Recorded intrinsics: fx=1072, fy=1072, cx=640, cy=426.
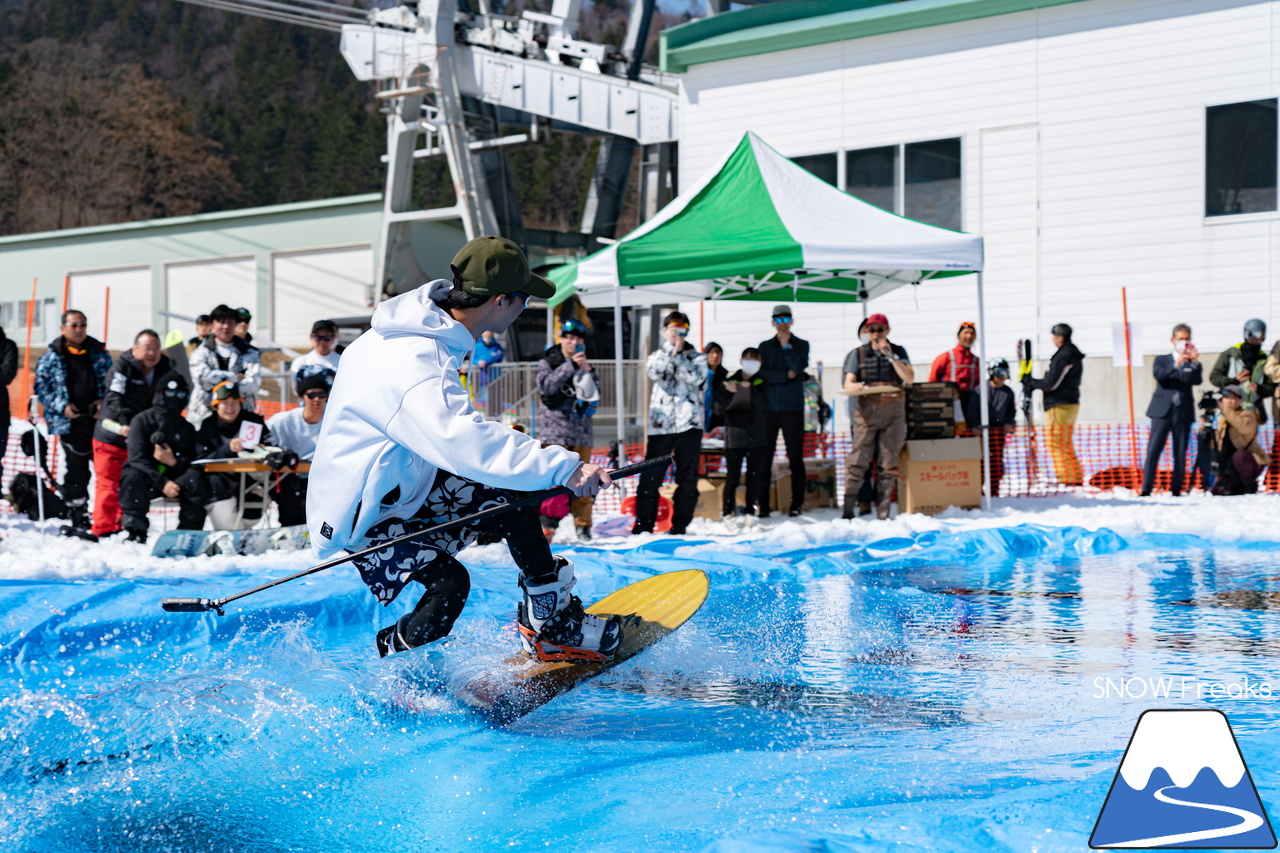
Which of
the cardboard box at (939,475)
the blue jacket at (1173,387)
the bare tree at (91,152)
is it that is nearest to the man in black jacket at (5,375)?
the cardboard box at (939,475)

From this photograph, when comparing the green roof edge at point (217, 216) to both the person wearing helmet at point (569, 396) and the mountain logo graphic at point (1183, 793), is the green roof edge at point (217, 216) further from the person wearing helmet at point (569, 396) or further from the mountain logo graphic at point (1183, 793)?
the mountain logo graphic at point (1183, 793)

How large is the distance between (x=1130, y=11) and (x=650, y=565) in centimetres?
1069

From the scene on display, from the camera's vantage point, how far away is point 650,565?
6449 millimetres

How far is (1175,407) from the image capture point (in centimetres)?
973

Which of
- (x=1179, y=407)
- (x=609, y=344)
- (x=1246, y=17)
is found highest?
(x=1246, y=17)

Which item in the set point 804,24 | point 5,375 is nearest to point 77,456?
point 5,375

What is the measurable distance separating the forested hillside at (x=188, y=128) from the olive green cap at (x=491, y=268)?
47962 mm

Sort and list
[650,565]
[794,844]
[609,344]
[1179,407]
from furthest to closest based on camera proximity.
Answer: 1. [609,344]
2. [1179,407]
3. [650,565]
4. [794,844]

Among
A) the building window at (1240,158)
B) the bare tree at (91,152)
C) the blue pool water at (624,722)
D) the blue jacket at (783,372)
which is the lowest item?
the blue pool water at (624,722)

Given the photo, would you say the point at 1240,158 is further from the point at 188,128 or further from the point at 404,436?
the point at 188,128

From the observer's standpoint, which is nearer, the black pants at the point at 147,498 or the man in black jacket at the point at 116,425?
the black pants at the point at 147,498

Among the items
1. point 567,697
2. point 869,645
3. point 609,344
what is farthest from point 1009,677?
point 609,344

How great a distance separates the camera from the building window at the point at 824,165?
14852 mm

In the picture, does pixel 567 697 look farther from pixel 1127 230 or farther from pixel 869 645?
pixel 1127 230
